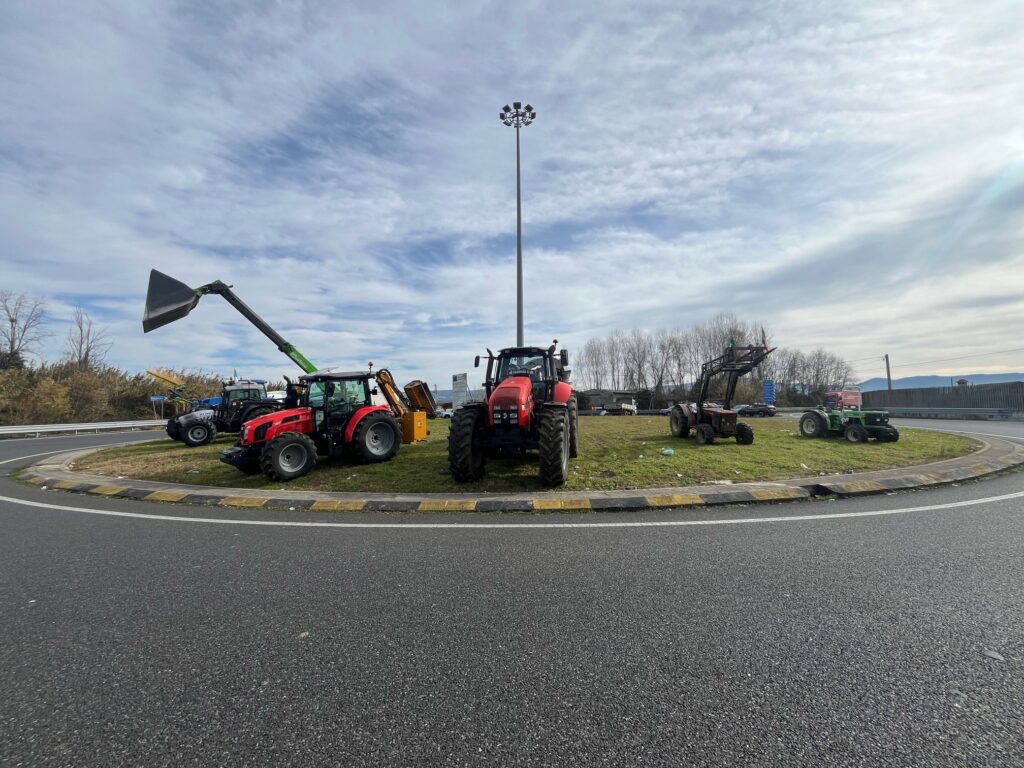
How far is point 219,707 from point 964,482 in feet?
35.1

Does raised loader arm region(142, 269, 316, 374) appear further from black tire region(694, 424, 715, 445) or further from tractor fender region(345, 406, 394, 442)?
black tire region(694, 424, 715, 445)

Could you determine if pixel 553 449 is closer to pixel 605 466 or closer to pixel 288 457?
pixel 605 466

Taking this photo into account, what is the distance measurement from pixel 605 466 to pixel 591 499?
2.56 m

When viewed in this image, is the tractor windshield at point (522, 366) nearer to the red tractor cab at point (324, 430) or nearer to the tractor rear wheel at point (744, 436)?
the red tractor cab at point (324, 430)

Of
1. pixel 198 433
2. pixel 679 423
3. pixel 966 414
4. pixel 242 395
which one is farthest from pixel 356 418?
pixel 966 414

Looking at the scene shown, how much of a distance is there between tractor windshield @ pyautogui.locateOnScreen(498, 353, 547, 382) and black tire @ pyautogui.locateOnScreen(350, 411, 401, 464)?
279cm

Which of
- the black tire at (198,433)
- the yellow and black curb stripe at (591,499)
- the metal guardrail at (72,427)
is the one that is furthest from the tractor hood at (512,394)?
the metal guardrail at (72,427)

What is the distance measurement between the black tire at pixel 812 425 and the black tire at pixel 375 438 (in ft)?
41.0

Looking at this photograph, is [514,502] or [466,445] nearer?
[514,502]

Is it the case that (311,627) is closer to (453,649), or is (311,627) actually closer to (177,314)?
(453,649)

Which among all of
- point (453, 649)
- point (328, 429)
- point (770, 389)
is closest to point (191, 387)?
point (328, 429)

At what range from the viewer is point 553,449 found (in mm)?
7828

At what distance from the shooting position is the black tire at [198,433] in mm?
16375

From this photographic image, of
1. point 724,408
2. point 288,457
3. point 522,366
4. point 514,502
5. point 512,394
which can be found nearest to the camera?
point 514,502
